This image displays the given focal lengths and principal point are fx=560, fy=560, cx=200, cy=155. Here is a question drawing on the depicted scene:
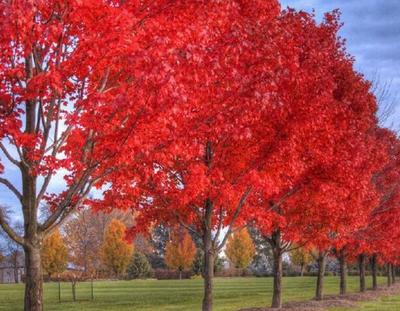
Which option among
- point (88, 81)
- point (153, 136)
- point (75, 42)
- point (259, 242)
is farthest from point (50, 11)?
point (259, 242)

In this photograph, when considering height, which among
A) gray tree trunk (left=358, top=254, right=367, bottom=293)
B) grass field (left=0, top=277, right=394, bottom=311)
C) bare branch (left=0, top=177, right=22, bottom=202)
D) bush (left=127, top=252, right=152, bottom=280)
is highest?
bare branch (left=0, top=177, right=22, bottom=202)

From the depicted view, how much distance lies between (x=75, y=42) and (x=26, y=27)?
52.2 inches

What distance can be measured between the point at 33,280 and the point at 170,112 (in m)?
3.94

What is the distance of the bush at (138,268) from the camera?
7356 cm

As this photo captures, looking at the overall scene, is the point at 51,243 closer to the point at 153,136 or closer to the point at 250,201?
the point at 250,201

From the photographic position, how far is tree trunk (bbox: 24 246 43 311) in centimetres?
996

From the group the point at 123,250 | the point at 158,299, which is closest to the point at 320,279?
the point at 158,299

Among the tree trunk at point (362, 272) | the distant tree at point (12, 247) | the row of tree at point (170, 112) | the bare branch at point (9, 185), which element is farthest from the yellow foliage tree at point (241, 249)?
the bare branch at point (9, 185)

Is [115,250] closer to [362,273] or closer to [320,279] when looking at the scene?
[362,273]

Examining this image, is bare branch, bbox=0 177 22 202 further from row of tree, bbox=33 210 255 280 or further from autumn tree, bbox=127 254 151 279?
autumn tree, bbox=127 254 151 279

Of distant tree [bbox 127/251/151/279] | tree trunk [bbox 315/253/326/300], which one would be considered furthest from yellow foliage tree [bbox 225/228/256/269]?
tree trunk [bbox 315/253/326/300]

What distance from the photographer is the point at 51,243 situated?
138 feet

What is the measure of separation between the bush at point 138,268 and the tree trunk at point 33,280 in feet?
Answer: 212

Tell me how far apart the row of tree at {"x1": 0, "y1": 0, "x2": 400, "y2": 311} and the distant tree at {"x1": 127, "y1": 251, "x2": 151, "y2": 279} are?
188 feet
